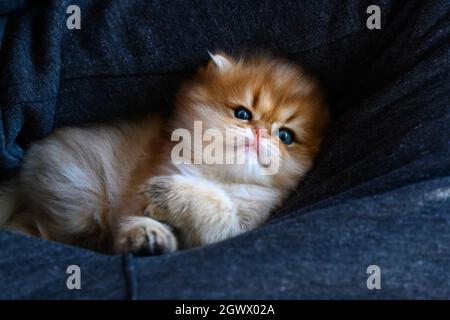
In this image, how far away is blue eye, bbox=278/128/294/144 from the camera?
4.06 ft

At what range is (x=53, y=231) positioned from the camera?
4.05 ft

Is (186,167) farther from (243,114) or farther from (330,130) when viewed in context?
(330,130)

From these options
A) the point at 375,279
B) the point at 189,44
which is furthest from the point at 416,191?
the point at 189,44

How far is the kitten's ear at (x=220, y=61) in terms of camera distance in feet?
4.17

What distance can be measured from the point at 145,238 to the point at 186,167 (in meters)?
0.22

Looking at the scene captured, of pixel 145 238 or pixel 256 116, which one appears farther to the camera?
pixel 256 116

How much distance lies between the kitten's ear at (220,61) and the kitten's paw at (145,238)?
0.41 m

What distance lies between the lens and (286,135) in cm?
124

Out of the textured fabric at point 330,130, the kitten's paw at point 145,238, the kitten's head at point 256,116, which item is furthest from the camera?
the kitten's head at point 256,116

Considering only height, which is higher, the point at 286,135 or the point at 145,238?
the point at 286,135

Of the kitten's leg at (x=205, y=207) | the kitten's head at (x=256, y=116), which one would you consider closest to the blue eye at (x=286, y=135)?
the kitten's head at (x=256, y=116)

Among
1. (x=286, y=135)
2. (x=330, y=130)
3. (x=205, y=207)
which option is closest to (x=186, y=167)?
(x=205, y=207)

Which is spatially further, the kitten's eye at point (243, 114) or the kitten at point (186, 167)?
the kitten's eye at point (243, 114)

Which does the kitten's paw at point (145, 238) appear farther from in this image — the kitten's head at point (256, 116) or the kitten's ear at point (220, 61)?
the kitten's ear at point (220, 61)
